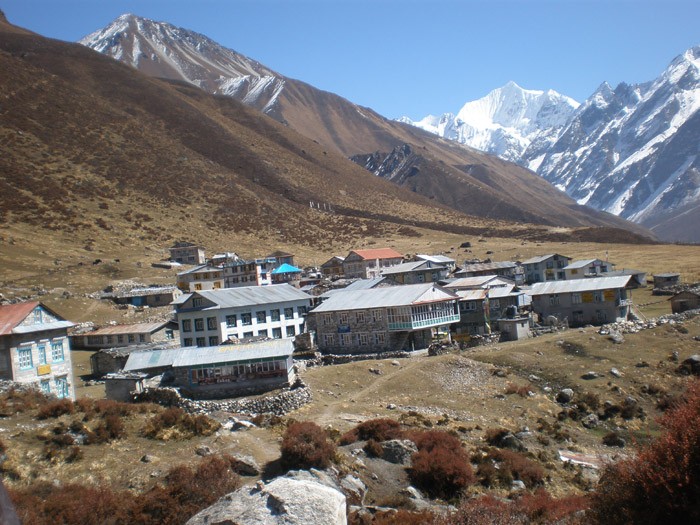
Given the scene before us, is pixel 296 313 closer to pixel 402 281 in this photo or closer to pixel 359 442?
pixel 402 281

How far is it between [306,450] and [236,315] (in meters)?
32.8

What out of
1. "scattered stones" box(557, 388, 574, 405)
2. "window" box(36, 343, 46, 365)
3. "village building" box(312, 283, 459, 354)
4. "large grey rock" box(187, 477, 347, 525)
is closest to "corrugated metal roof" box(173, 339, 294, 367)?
"window" box(36, 343, 46, 365)

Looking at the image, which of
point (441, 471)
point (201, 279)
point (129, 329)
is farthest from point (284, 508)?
point (201, 279)

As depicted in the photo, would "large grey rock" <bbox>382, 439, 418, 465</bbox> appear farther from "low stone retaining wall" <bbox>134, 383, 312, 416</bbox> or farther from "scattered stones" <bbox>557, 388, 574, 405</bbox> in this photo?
"scattered stones" <bbox>557, 388, 574, 405</bbox>

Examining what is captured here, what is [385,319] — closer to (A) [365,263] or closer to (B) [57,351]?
(B) [57,351]

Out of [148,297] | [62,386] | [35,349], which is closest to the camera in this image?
[35,349]

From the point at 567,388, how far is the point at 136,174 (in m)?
128

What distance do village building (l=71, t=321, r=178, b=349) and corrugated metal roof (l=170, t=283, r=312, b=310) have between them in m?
2.86

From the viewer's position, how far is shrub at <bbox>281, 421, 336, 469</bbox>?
2245cm

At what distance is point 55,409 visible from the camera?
26.2m

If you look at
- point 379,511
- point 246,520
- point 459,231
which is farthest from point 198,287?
point 459,231

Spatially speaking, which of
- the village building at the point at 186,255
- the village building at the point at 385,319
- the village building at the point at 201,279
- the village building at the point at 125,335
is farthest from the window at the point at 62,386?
the village building at the point at 186,255

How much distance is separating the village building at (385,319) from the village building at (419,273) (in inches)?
1001

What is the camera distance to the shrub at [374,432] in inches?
1077
